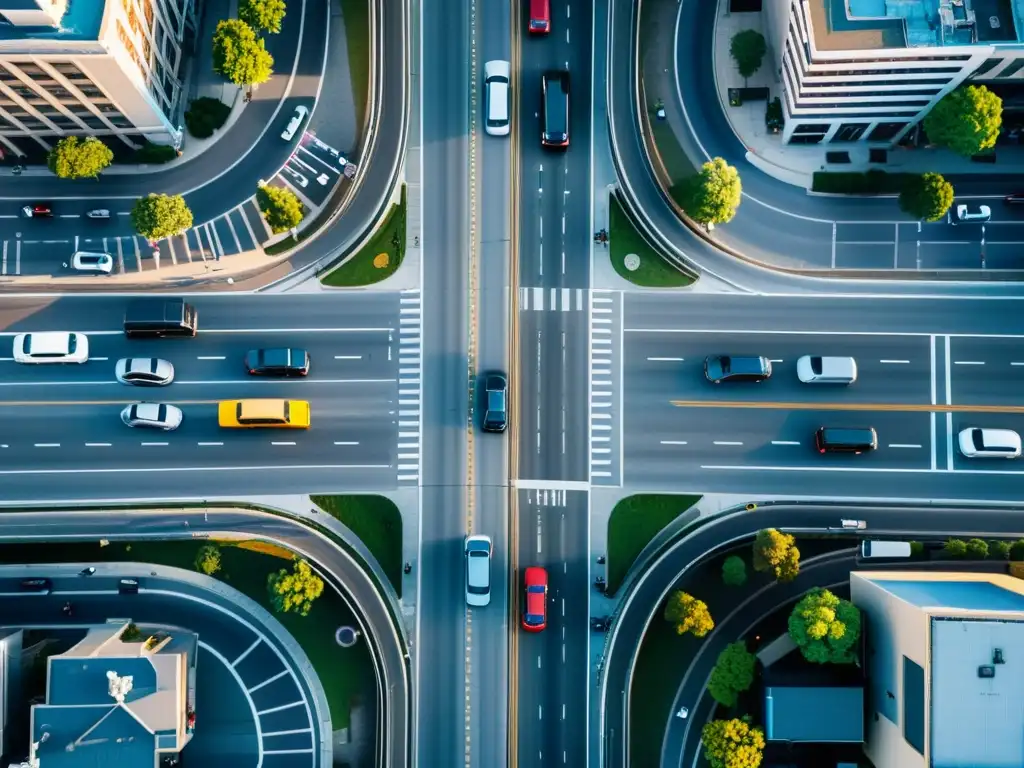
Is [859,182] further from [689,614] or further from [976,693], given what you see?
[976,693]

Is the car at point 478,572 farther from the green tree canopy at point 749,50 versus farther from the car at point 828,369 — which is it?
the green tree canopy at point 749,50

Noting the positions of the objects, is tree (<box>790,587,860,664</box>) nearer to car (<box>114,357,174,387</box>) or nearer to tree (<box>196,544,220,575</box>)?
tree (<box>196,544,220,575</box>)

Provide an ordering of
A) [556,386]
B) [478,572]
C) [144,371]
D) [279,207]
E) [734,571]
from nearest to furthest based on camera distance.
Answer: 1. [734,571]
2. [478,572]
3. [144,371]
4. [279,207]
5. [556,386]

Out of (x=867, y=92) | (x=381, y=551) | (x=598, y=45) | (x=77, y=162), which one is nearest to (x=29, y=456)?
(x=77, y=162)

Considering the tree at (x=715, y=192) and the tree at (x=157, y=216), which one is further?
the tree at (x=715, y=192)

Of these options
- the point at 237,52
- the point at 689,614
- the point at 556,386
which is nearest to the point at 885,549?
the point at 689,614

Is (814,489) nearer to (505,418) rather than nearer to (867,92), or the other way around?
(505,418)

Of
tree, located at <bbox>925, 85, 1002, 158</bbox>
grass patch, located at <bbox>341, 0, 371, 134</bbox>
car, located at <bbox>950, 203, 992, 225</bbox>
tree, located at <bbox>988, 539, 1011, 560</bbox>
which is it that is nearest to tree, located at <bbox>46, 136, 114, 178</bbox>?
grass patch, located at <bbox>341, 0, 371, 134</bbox>

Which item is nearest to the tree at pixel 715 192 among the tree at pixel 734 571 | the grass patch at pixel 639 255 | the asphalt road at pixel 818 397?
the grass patch at pixel 639 255
